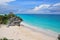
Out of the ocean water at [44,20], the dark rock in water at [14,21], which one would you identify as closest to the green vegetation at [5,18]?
the dark rock in water at [14,21]

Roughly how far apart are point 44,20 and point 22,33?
1.06 ft

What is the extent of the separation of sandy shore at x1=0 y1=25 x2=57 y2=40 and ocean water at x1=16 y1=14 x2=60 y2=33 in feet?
0.30

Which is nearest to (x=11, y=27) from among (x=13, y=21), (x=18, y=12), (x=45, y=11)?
(x=13, y=21)

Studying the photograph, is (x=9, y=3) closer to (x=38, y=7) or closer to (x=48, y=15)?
(x=38, y=7)

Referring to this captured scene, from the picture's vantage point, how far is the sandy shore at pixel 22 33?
1696 millimetres

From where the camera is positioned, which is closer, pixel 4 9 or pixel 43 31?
pixel 43 31

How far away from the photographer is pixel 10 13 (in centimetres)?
180

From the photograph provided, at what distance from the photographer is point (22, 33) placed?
1731 mm

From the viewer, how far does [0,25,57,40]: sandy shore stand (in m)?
1.70

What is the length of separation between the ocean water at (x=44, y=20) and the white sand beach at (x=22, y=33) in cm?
8

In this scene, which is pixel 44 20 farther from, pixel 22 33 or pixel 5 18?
pixel 5 18

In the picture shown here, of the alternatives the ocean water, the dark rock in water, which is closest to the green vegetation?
the dark rock in water

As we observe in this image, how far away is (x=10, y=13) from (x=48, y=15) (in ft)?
1.62

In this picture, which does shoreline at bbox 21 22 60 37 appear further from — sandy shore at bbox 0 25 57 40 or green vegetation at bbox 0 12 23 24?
green vegetation at bbox 0 12 23 24
